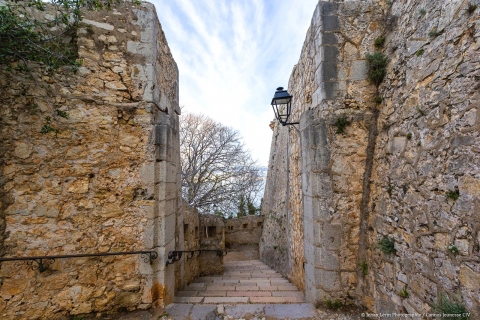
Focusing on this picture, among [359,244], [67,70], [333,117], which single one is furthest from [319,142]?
[67,70]

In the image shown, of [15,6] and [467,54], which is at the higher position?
[15,6]

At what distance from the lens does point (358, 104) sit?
113 inches

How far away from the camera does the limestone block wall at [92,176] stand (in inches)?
92.3

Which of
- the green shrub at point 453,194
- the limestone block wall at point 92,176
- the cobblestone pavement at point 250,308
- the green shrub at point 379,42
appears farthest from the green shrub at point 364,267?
the green shrub at point 379,42

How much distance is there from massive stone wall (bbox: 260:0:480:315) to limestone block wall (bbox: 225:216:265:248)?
8.83m

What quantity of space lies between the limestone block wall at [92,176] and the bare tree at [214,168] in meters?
7.98

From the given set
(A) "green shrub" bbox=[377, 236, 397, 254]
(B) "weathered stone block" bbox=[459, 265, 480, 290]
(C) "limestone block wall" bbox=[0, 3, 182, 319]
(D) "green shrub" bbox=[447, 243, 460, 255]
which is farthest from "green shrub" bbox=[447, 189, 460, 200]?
(C) "limestone block wall" bbox=[0, 3, 182, 319]

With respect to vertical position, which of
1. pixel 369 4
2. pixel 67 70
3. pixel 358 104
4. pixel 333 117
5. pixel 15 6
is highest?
pixel 369 4

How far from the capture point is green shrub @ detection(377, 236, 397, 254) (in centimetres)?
230

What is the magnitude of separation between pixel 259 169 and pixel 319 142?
970 centimetres

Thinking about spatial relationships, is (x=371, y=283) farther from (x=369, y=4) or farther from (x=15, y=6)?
(x=15, y=6)

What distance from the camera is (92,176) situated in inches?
101

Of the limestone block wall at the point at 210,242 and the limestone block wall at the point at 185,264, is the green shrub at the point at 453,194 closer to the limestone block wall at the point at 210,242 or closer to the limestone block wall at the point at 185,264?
the limestone block wall at the point at 185,264

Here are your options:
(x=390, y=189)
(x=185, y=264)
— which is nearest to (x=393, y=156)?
(x=390, y=189)
